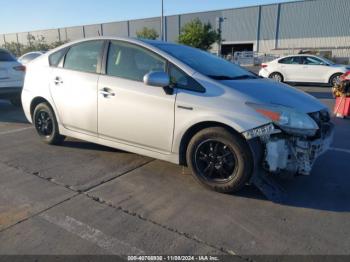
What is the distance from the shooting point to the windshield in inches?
152

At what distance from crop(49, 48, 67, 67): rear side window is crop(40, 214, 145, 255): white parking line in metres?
2.65

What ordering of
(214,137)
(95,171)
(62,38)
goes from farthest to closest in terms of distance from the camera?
(62,38) < (95,171) < (214,137)

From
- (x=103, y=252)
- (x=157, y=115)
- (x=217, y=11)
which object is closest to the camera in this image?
(x=103, y=252)

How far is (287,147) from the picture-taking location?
3334mm

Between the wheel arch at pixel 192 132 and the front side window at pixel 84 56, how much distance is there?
5.35 feet

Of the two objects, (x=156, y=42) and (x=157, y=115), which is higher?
(x=156, y=42)

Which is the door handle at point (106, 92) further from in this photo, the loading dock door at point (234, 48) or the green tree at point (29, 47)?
the loading dock door at point (234, 48)

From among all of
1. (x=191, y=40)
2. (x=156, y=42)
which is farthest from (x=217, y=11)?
(x=156, y=42)

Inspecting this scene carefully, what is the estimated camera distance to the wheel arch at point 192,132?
3467 millimetres

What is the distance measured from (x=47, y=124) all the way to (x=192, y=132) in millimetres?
2668

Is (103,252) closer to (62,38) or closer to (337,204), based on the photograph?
(337,204)

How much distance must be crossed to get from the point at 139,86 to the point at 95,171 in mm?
1234

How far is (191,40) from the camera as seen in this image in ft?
140

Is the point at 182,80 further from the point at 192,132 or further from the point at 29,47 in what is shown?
the point at 29,47
